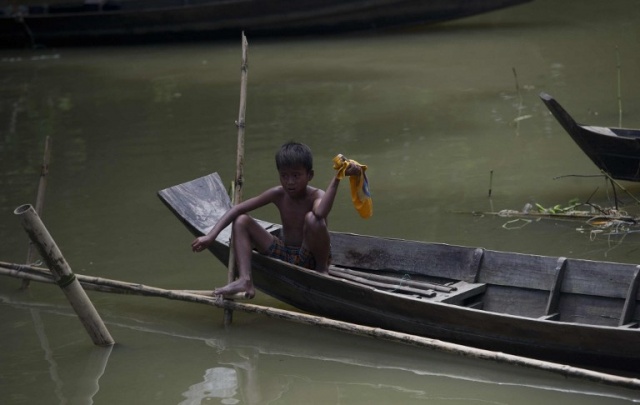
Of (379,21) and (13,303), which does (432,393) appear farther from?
(379,21)

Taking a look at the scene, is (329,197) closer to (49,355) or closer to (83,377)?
(83,377)

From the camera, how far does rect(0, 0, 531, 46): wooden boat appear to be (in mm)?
13516

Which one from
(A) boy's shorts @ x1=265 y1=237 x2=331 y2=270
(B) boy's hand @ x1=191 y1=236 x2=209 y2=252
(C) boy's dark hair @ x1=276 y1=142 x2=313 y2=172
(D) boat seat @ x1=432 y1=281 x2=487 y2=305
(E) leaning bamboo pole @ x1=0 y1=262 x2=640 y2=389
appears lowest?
(E) leaning bamboo pole @ x1=0 y1=262 x2=640 y2=389

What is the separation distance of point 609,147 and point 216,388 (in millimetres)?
3068

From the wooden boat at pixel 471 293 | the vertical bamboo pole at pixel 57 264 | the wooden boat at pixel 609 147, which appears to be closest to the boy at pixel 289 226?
the wooden boat at pixel 471 293

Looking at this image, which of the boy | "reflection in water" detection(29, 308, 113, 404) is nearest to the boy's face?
the boy

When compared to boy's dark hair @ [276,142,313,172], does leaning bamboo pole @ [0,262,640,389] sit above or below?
below

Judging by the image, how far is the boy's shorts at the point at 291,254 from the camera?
16.5ft

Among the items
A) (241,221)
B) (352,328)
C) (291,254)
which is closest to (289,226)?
(291,254)

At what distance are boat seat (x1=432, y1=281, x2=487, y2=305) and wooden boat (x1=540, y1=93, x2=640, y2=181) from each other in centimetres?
176

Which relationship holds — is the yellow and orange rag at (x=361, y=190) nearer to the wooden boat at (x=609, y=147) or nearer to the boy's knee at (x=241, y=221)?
the boy's knee at (x=241, y=221)

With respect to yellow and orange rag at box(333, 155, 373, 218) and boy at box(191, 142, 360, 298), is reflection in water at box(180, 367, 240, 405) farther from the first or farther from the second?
yellow and orange rag at box(333, 155, 373, 218)

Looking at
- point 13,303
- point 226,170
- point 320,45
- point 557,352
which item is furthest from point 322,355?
point 320,45

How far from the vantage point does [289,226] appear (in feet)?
16.8
